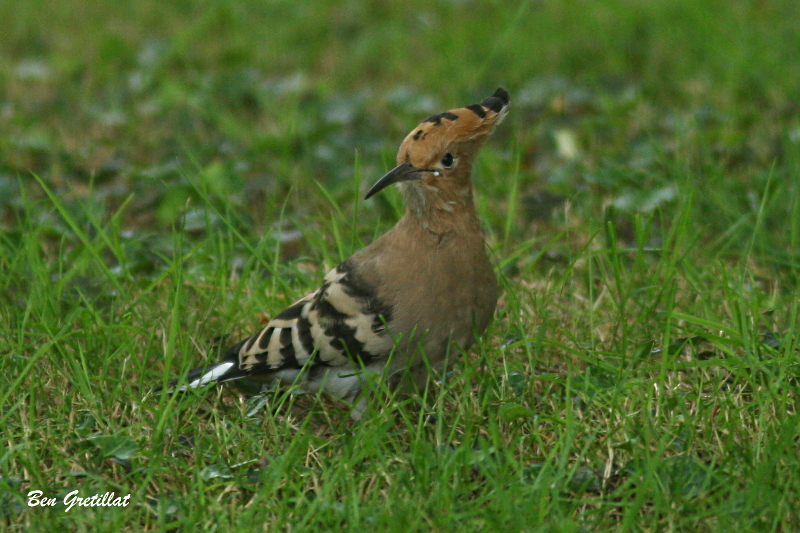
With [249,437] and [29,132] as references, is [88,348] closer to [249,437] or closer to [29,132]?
[249,437]

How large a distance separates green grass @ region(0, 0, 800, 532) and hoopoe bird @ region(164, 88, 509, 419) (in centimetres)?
10

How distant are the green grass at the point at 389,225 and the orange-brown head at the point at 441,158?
16.5 inches

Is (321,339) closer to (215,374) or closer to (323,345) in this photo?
(323,345)

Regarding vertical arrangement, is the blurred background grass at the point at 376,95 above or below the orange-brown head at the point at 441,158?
below

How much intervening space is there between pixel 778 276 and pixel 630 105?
159 centimetres

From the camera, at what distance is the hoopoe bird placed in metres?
2.96

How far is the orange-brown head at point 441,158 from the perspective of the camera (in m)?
2.98

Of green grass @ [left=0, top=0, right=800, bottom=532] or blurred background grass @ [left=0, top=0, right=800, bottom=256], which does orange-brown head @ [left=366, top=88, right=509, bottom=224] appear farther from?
blurred background grass @ [left=0, top=0, right=800, bottom=256]

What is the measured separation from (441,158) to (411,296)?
0.39m

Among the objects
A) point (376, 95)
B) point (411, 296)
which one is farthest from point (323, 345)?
point (376, 95)

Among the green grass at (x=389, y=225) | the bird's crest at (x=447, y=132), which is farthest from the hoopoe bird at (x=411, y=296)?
the green grass at (x=389, y=225)

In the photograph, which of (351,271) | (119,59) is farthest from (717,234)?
(119,59)

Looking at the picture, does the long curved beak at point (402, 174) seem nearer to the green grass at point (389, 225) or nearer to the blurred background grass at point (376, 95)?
the green grass at point (389, 225)

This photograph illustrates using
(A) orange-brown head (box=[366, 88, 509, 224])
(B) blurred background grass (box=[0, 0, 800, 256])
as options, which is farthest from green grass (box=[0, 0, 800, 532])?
(A) orange-brown head (box=[366, 88, 509, 224])
